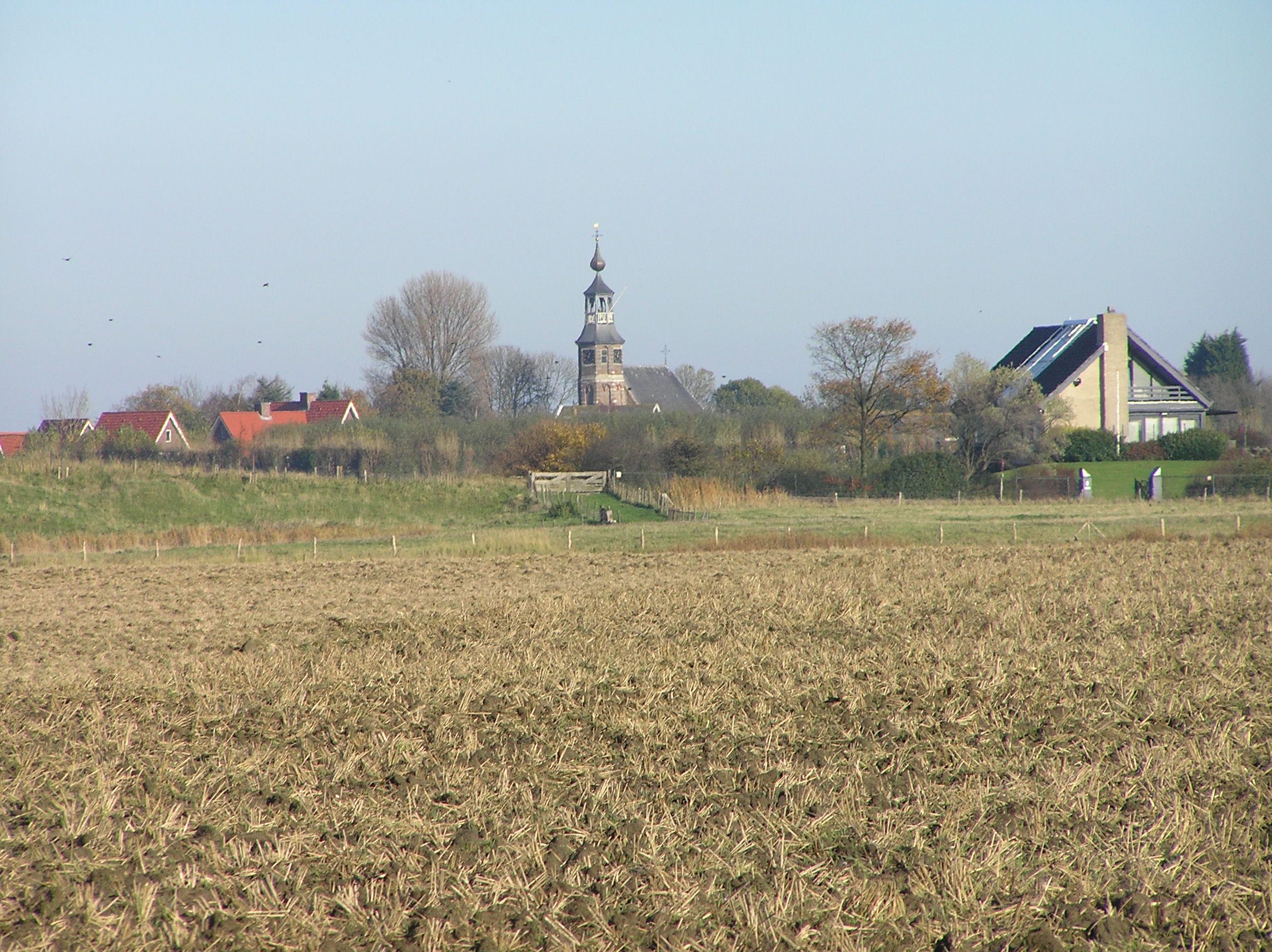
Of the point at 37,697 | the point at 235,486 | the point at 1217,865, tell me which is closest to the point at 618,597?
the point at 37,697

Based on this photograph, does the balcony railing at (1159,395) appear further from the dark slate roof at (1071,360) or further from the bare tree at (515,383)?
the bare tree at (515,383)

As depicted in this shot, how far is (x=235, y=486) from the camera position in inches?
1880

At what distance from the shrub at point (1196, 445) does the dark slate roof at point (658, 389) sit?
216ft

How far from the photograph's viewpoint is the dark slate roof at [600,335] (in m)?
118

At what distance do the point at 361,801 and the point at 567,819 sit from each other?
1636 millimetres

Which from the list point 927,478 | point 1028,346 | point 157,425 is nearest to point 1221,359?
point 1028,346

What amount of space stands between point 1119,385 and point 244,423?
2195 inches

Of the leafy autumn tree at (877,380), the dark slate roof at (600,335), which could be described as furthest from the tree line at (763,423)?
the dark slate roof at (600,335)

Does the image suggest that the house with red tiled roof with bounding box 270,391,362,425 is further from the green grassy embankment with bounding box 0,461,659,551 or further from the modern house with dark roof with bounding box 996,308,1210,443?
the modern house with dark roof with bounding box 996,308,1210,443

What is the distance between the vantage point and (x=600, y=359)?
11794cm

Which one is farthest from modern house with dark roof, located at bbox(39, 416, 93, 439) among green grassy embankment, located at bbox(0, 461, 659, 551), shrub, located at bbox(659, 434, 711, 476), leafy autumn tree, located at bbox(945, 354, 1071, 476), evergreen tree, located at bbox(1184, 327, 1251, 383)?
evergreen tree, located at bbox(1184, 327, 1251, 383)

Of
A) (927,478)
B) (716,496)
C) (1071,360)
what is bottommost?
(716,496)

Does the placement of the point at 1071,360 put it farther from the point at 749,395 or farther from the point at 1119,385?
the point at 749,395

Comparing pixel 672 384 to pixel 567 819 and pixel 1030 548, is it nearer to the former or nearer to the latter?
pixel 1030 548
